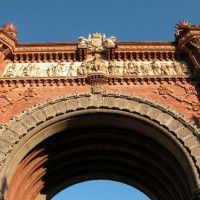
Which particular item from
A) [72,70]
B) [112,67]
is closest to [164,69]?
[112,67]

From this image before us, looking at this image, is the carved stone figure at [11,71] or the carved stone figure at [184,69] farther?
the carved stone figure at [184,69]

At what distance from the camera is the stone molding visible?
9.52 m

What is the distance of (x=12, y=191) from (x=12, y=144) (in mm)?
1585

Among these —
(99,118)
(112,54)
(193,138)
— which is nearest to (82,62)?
(112,54)

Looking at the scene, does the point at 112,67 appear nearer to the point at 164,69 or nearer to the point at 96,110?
the point at 164,69

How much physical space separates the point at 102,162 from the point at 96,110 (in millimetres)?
2659

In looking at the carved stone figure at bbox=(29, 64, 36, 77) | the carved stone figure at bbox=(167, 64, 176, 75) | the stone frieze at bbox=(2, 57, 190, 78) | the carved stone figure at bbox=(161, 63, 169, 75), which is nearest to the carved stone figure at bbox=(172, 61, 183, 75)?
the stone frieze at bbox=(2, 57, 190, 78)

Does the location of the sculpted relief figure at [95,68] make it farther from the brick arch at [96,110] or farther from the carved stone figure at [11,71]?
the brick arch at [96,110]

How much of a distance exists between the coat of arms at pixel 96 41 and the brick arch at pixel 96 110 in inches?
107

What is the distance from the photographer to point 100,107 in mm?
10609

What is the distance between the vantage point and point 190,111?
1070cm

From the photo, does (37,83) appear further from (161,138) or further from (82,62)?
(161,138)

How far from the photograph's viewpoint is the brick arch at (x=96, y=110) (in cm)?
938

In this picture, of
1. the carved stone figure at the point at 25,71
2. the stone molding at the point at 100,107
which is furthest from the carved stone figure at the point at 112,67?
the carved stone figure at the point at 25,71
